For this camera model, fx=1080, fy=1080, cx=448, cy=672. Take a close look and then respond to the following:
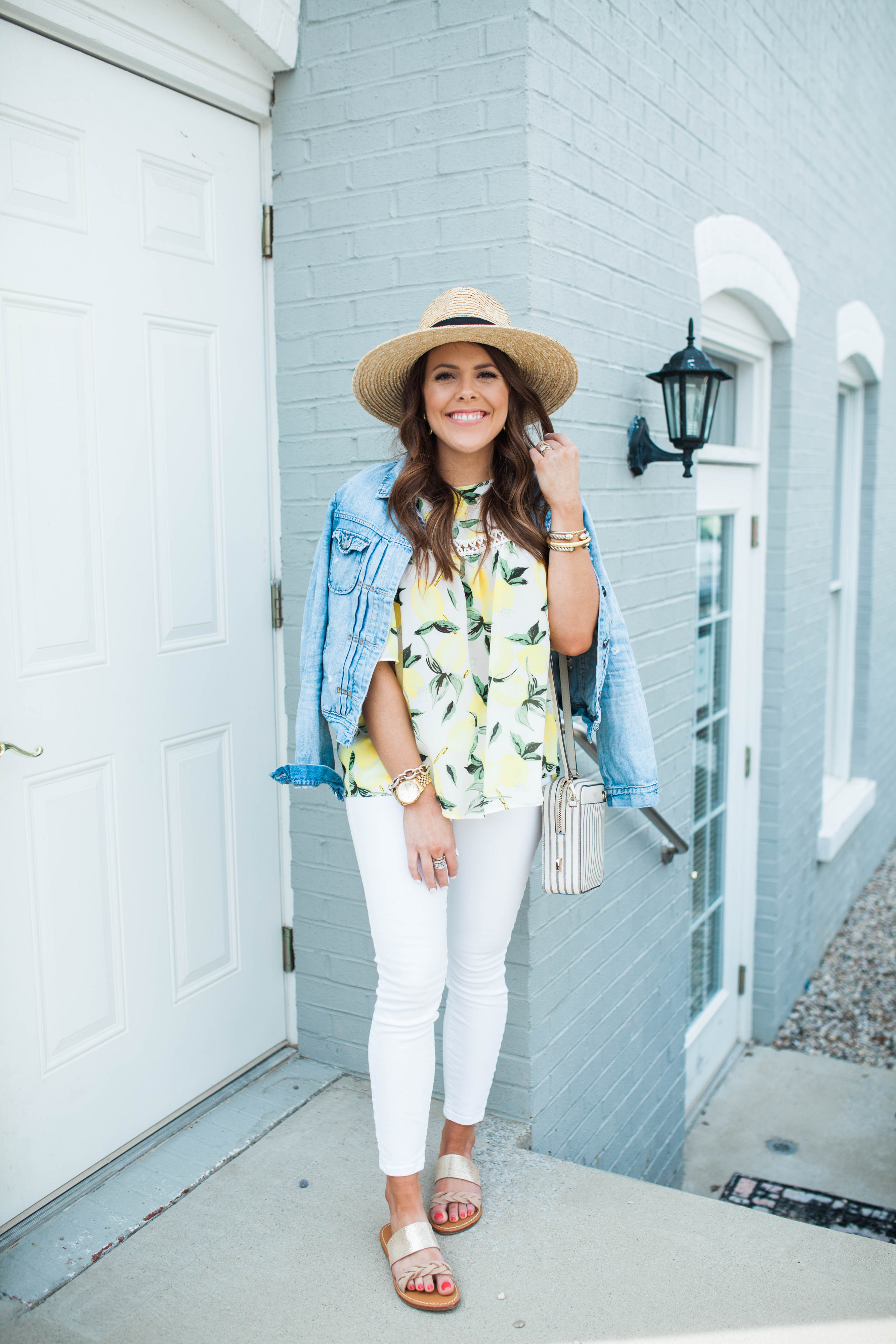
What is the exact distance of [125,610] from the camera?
2.32 meters

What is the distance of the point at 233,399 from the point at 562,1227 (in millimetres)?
1948

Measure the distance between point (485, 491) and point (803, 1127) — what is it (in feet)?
10.6

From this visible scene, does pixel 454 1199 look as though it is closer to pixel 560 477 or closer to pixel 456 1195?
pixel 456 1195

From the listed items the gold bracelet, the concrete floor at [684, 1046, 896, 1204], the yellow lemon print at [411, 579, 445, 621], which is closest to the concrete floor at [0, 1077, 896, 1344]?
the yellow lemon print at [411, 579, 445, 621]

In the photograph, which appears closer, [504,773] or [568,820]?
[504,773]

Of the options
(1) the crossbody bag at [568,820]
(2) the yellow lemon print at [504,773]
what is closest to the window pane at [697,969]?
(1) the crossbody bag at [568,820]

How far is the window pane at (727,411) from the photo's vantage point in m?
4.01

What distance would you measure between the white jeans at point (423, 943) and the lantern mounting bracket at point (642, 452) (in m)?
1.19

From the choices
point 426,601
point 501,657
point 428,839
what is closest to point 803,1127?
point 428,839

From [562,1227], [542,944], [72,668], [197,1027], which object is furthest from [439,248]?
[562,1227]

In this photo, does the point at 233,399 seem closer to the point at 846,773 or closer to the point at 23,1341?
the point at 23,1341

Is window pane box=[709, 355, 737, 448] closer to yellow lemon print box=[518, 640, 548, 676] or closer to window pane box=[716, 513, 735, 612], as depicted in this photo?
window pane box=[716, 513, 735, 612]

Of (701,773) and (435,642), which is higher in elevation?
(435,642)

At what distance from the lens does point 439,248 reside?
244cm
